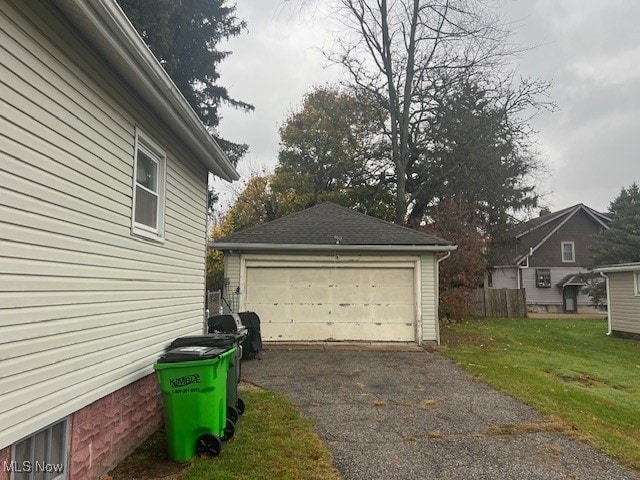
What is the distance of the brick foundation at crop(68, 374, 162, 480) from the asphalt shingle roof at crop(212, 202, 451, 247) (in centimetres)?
639

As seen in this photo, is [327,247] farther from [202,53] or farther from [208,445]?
[202,53]

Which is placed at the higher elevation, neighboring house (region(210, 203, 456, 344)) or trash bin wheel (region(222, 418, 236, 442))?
neighboring house (region(210, 203, 456, 344))

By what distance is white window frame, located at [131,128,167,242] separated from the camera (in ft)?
14.2

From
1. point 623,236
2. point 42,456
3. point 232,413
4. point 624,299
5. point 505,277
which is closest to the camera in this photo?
point 42,456

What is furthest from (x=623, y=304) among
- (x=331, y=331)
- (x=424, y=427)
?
(x=424, y=427)

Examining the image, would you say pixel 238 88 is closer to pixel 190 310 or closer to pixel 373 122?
pixel 373 122

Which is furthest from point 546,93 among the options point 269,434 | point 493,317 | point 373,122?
point 269,434

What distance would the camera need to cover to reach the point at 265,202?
25.5 meters

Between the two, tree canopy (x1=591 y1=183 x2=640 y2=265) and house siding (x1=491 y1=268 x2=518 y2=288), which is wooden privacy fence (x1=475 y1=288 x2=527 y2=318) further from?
house siding (x1=491 y1=268 x2=518 y2=288)

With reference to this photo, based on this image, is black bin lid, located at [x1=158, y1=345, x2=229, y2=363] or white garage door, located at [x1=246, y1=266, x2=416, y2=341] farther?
white garage door, located at [x1=246, y1=266, x2=416, y2=341]

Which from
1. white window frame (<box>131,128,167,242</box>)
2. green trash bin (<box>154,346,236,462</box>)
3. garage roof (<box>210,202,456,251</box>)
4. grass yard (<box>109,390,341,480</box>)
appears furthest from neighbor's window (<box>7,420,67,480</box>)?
garage roof (<box>210,202,456,251</box>)

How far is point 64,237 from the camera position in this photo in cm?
308

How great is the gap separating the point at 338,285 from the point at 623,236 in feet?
61.3

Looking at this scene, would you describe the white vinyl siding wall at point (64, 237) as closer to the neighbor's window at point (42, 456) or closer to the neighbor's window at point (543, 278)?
the neighbor's window at point (42, 456)
